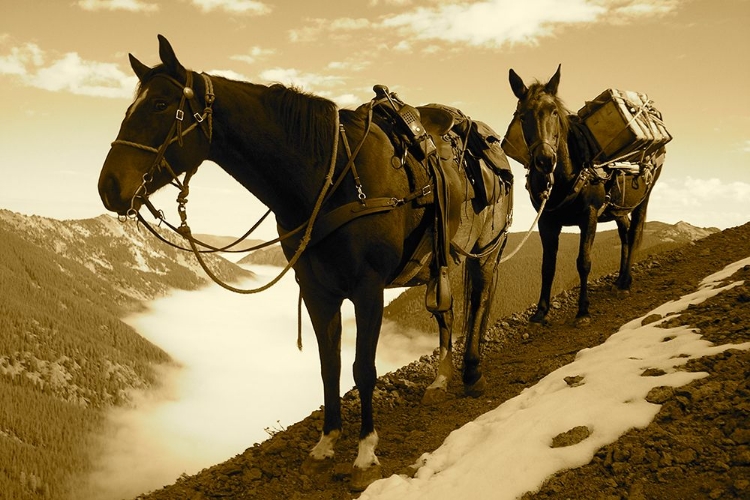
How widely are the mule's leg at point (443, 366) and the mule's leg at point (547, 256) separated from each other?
2.93 metres

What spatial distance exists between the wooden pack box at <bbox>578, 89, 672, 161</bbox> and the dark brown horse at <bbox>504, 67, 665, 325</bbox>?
25cm

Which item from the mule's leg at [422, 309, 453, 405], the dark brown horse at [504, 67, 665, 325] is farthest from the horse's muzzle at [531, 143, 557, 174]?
the mule's leg at [422, 309, 453, 405]

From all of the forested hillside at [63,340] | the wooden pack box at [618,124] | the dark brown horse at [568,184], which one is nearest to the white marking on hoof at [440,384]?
the dark brown horse at [568,184]

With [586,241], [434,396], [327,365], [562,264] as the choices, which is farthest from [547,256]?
[562,264]

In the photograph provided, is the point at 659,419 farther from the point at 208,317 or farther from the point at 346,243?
the point at 208,317

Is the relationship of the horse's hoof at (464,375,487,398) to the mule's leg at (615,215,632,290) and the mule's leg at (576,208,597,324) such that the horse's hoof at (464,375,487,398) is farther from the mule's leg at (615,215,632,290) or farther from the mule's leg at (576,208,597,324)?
the mule's leg at (615,215,632,290)

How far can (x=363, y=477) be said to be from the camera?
4.68 meters

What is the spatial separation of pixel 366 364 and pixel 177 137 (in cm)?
240

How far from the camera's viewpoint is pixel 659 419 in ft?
12.6

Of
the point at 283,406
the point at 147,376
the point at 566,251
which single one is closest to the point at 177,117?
the point at 566,251

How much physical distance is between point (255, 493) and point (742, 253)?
11.4 meters

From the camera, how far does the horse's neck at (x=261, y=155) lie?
13.1 feet

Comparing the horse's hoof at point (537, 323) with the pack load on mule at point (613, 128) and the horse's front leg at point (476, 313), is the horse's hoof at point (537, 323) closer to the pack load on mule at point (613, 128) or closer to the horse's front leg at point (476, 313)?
the pack load on mule at point (613, 128)

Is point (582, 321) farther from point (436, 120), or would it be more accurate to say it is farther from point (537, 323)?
point (436, 120)
